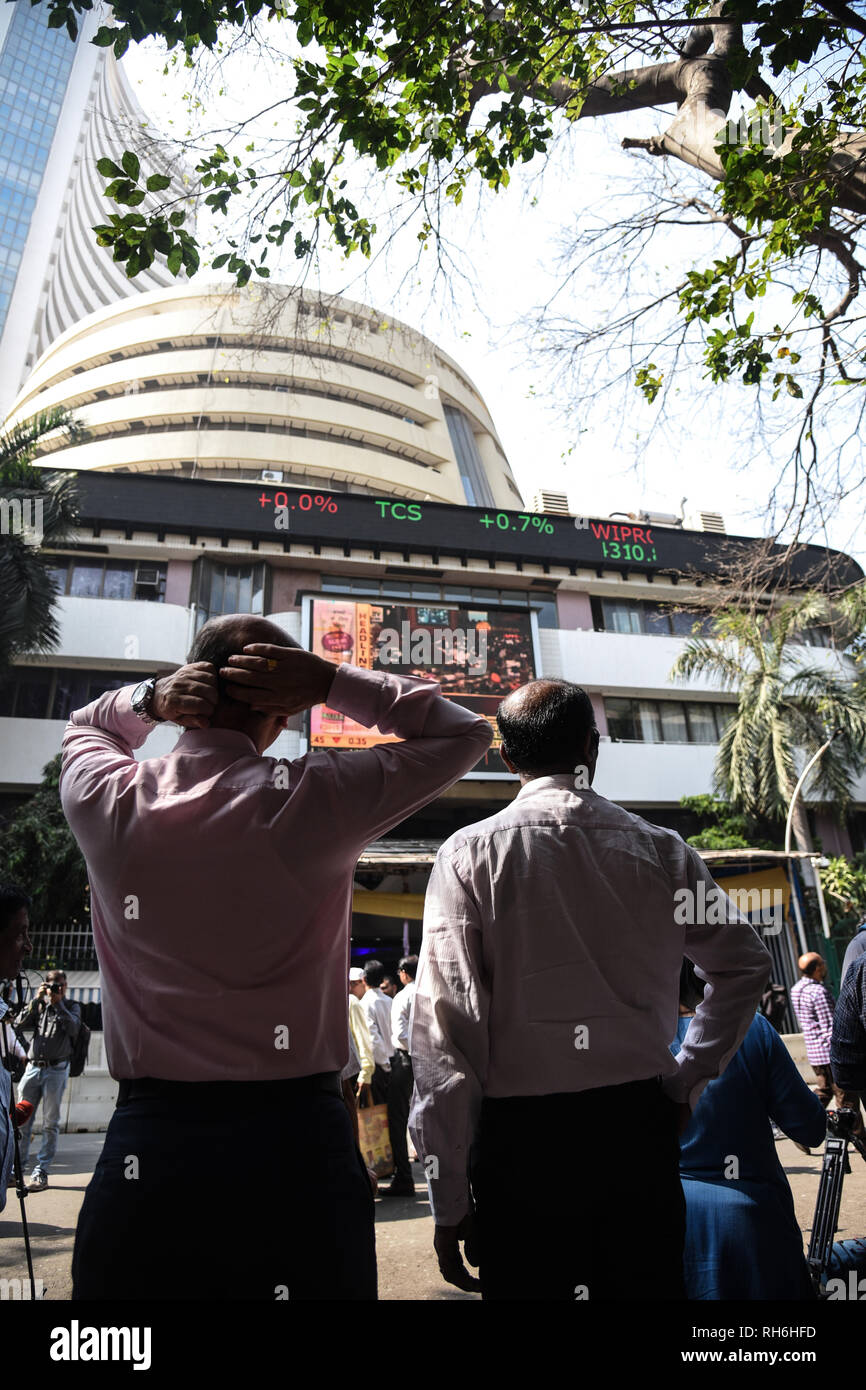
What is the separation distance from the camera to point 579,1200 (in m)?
1.62

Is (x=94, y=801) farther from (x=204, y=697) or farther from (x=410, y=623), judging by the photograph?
(x=410, y=623)

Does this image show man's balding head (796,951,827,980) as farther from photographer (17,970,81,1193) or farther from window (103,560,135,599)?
window (103,560,135,599)

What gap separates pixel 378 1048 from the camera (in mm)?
7074

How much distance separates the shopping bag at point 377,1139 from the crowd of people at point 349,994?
509 centimetres

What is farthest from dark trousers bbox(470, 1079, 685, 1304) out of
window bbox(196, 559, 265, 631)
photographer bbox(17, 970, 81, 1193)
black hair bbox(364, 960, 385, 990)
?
window bbox(196, 559, 265, 631)

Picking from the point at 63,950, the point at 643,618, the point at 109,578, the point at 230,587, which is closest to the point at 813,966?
the point at 63,950

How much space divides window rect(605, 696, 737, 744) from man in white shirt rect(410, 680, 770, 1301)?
2138 cm

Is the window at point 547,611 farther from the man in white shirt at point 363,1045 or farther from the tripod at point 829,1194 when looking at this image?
the tripod at point 829,1194

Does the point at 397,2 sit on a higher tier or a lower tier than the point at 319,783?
higher

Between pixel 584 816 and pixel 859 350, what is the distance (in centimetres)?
417

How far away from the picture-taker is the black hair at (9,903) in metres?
3.81

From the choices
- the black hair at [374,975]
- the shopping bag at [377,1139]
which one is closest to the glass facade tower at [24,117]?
the black hair at [374,975]

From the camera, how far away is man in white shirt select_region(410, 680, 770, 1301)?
64.4 inches

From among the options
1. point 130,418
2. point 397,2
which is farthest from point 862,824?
point 130,418
